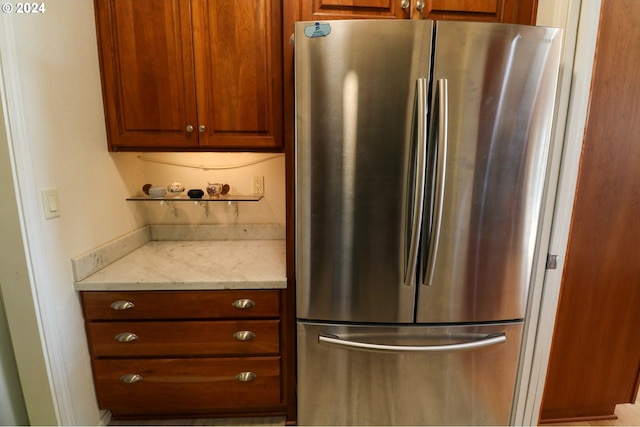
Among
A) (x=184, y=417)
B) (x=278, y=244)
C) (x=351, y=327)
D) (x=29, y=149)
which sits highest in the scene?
(x=29, y=149)

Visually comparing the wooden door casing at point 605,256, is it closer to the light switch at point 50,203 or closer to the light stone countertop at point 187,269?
the light stone countertop at point 187,269

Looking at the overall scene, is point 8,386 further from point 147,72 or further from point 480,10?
point 480,10

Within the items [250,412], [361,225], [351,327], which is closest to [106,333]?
[250,412]

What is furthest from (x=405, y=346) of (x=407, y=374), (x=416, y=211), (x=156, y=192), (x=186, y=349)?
(x=156, y=192)

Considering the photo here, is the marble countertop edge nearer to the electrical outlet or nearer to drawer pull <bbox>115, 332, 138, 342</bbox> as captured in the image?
drawer pull <bbox>115, 332, 138, 342</bbox>

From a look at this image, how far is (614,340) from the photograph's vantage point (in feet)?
4.70

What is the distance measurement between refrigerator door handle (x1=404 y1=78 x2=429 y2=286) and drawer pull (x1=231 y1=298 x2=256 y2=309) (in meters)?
0.73

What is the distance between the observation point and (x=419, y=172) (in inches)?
40.8

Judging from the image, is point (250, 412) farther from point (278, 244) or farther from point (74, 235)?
point (74, 235)

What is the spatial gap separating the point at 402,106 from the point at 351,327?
921 mm

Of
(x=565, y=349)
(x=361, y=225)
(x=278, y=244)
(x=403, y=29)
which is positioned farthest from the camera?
(x=278, y=244)

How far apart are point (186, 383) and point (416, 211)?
135cm

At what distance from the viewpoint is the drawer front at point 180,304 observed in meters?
1.26

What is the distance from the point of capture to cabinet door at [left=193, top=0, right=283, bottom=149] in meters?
1.34
